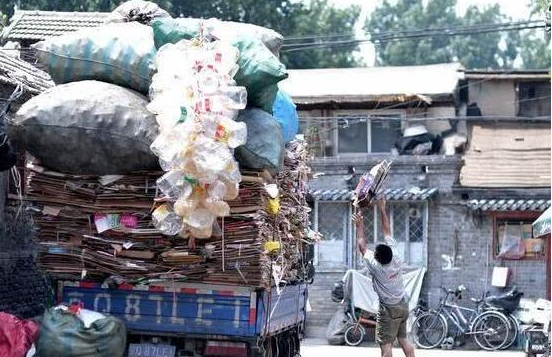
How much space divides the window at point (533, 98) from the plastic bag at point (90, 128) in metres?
18.8

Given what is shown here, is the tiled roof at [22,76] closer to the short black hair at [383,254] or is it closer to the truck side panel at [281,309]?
the truck side panel at [281,309]

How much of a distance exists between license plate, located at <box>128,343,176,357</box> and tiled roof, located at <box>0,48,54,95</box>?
4110 millimetres

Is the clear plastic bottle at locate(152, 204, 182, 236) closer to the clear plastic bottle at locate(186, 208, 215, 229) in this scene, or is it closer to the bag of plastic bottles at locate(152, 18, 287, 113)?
the clear plastic bottle at locate(186, 208, 215, 229)

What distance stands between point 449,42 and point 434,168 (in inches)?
1550

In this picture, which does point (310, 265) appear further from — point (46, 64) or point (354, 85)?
point (354, 85)

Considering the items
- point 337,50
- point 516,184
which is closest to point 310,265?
point 516,184

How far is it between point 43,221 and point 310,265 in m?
4.54

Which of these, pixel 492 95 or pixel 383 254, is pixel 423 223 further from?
pixel 383 254

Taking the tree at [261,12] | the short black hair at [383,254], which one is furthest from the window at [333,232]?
the short black hair at [383,254]

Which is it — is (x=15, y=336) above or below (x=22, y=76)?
below

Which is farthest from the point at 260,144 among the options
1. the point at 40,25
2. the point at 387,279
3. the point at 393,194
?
the point at 393,194

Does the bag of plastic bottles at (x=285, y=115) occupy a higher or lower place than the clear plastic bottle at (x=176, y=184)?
higher

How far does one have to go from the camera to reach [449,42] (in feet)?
199

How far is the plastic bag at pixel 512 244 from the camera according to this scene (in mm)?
22000
